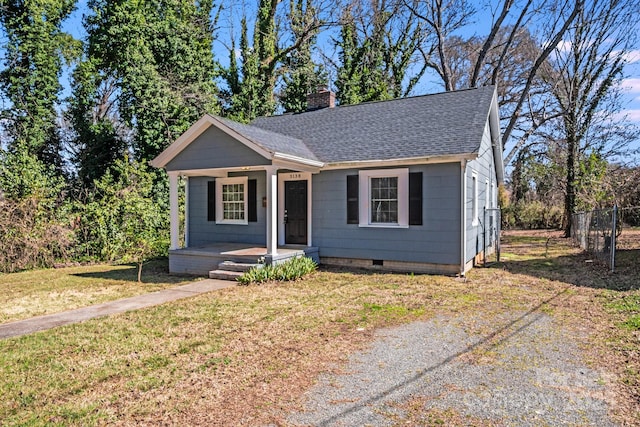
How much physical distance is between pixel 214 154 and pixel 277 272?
11.1 ft

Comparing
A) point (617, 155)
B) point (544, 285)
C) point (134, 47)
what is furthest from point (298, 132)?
point (617, 155)

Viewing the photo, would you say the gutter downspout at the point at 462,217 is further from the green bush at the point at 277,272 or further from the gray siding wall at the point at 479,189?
the green bush at the point at 277,272

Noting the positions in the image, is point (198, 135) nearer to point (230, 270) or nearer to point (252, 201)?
point (252, 201)

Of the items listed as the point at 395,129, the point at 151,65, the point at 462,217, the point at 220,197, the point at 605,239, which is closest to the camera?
the point at 462,217

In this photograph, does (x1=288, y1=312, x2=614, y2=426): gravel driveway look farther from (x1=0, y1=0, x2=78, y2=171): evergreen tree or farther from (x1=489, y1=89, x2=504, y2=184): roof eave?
(x1=0, y1=0, x2=78, y2=171): evergreen tree

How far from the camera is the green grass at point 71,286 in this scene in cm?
688

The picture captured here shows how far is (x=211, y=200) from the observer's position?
39.4 feet

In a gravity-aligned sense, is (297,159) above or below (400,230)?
above

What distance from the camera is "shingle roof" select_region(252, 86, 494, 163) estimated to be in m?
9.48

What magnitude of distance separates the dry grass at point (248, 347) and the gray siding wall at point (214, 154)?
3.08 meters

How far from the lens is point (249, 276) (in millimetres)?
8570

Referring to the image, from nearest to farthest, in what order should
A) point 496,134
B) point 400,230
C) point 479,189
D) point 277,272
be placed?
1. point 277,272
2. point 400,230
3. point 479,189
4. point 496,134

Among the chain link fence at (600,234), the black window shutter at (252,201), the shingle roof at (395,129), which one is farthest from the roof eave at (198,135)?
the chain link fence at (600,234)

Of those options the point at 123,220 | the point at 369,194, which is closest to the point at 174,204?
the point at 123,220
